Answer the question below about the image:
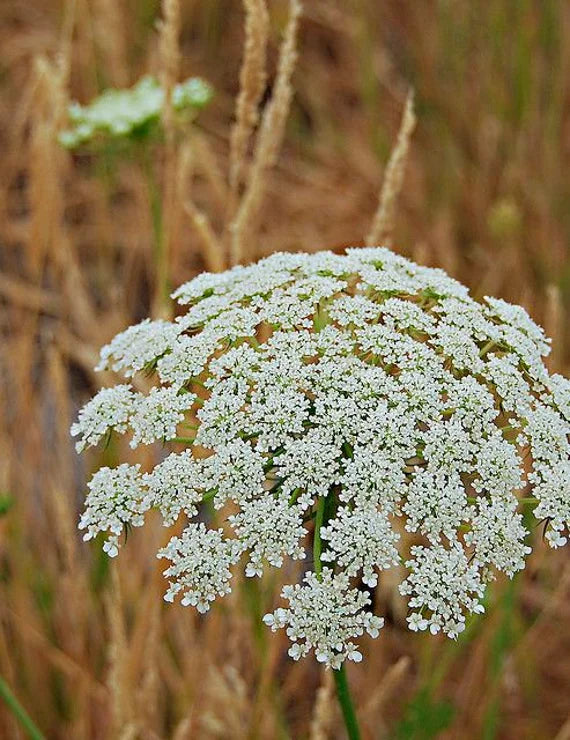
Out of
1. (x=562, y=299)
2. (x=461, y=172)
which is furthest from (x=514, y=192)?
(x=562, y=299)

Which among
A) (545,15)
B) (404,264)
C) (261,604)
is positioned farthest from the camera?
(545,15)

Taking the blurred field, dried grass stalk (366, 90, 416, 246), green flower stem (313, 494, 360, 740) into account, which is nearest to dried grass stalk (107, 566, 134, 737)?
the blurred field

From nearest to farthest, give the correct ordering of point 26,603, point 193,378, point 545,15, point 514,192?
point 193,378 < point 26,603 < point 545,15 < point 514,192

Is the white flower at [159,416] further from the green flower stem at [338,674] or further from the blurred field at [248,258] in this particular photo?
the blurred field at [248,258]

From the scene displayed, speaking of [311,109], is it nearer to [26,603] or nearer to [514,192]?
[514,192]

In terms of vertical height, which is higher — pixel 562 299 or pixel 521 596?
pixel 562 299

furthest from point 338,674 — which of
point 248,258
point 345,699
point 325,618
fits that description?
point 248,258

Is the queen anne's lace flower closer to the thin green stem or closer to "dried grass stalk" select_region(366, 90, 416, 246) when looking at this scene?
the thin green stem
